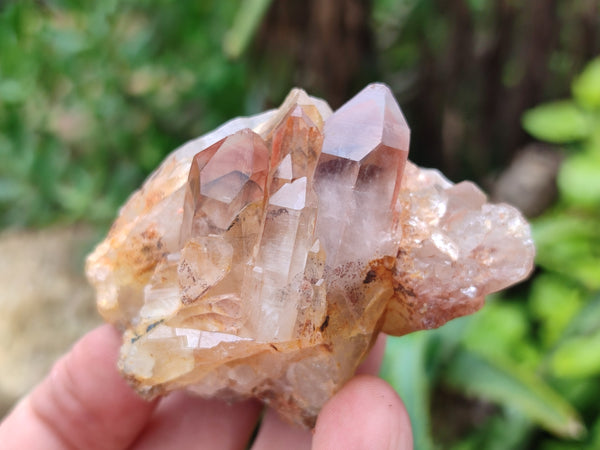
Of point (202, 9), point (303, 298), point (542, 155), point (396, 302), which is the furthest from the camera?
point (542, 155)

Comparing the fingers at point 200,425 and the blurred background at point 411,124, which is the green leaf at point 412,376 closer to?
the blurred background at point 411,124

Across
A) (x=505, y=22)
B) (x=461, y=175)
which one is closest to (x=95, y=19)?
(x=461, y=175)

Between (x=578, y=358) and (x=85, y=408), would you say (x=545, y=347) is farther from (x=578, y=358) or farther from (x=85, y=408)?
(x=85, y=408)

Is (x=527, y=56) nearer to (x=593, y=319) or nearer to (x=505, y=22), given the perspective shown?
(x=505, y=22)

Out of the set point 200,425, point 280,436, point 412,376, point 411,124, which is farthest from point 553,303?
point 200,425

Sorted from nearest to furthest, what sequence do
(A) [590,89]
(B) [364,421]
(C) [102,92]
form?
1. (B) [364,421]
2. (C) [102,92]
3. (A) [590,89]

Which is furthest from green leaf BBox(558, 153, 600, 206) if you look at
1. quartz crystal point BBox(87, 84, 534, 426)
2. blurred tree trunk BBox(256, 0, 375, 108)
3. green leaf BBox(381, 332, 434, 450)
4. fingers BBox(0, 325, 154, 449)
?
fingers BBox(0, 325, 154, 449)
